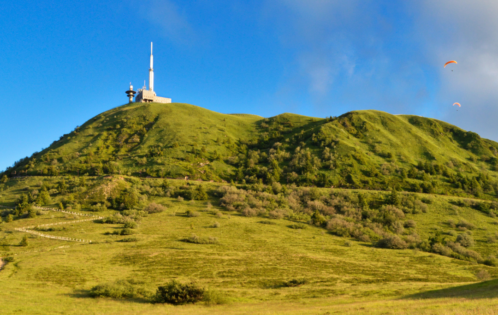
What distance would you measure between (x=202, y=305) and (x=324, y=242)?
848 inches

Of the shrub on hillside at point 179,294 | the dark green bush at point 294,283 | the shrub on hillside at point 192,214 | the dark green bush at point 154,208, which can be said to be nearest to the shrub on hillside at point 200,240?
the shrub on hillside at point 192,214

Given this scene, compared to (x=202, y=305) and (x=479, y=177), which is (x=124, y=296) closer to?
(x=202, y=305)

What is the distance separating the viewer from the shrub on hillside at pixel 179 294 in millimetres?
16969

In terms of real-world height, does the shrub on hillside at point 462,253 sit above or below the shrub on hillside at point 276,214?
below

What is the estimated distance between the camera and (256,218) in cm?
4578

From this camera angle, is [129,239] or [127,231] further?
[127,231]

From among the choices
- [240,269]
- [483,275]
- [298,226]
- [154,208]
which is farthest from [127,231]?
[483,275]

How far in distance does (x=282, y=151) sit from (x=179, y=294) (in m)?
67.6

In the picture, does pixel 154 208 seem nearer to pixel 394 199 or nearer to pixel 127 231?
pixel 127 231

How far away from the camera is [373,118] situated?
3878 inches

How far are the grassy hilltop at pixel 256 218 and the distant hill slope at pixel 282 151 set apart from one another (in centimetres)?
53

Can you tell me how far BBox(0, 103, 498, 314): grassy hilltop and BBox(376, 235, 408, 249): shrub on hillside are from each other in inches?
6.3

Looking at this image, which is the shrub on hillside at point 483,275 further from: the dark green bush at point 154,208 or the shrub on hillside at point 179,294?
the dark green bush at point 154,208

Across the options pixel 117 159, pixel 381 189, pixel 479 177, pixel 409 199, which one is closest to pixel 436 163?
pixel 479 177
